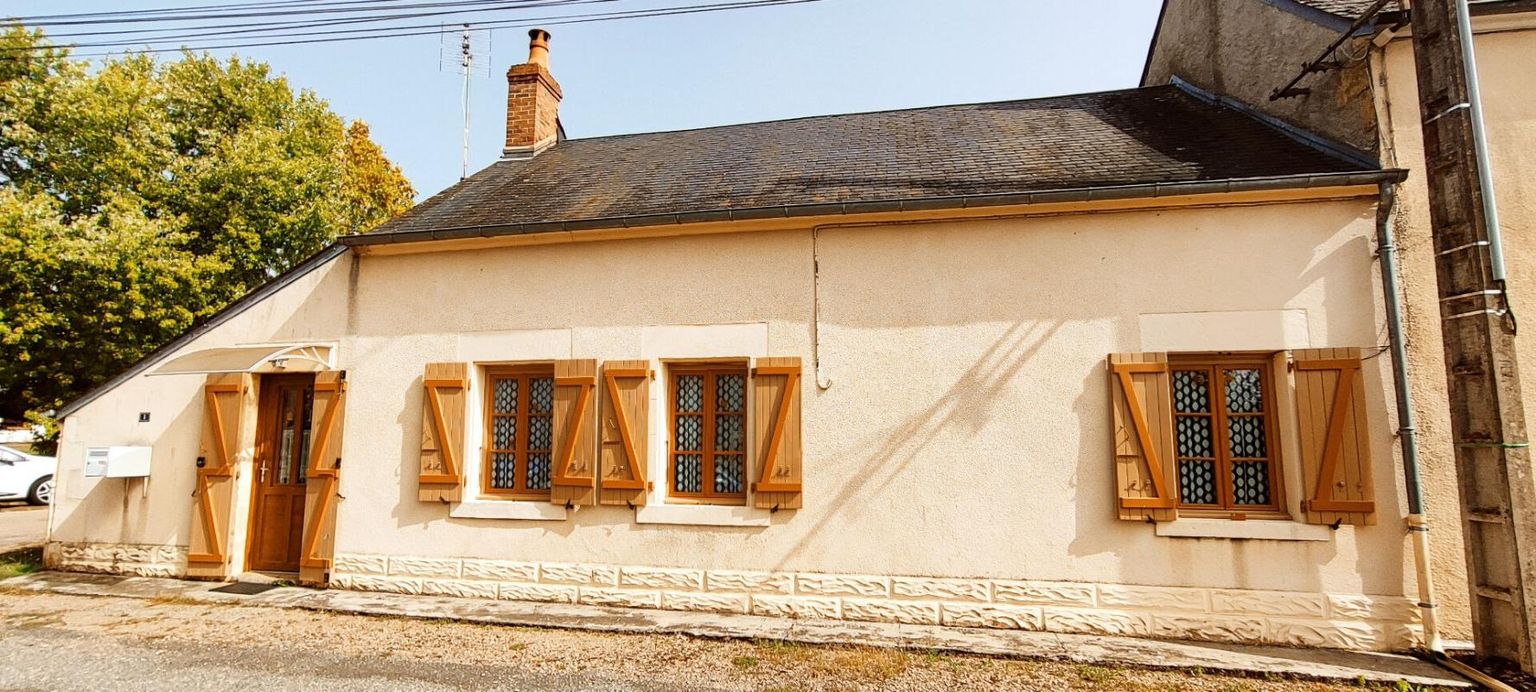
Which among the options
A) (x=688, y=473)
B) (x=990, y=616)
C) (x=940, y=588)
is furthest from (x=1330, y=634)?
(x=688, y=473)

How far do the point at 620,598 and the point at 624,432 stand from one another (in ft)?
4.76

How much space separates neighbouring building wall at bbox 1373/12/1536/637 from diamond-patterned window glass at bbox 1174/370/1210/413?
54.1 inches

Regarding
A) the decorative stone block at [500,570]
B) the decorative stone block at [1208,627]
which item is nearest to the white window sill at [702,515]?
the decorative stone block at [500,570]

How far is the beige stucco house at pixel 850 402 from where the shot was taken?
5.08 metres

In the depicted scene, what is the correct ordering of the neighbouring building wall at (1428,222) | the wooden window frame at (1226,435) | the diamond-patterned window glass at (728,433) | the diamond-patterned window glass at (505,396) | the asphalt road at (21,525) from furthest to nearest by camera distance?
the asphalt road at (21,525)
the diamond-patterned window glass at (505,396)
the diamond-patterned window glass at (728,433)
the wooden window frame at (1226,435)
the neighbouring building wall at (1428,222)

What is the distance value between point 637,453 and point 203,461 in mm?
4607

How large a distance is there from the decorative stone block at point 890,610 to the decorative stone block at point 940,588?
0.23ft

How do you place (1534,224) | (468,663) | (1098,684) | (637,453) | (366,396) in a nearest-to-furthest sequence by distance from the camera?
(1098,684), (468,663), (1534,224), (637,453), (366,396)

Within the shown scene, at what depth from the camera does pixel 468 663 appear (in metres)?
4.70

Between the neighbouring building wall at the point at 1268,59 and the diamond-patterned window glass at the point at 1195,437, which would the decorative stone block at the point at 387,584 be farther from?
the neighbouring building wall at the point at 1268,59

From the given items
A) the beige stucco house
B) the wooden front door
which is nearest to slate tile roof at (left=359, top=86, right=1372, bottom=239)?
the beige stucco house

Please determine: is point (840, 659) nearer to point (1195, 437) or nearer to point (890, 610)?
point (890, 610)

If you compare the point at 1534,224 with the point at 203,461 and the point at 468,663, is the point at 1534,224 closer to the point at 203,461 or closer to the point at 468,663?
the point at 468,663

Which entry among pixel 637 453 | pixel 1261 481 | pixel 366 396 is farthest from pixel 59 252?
pixel 1261 481
